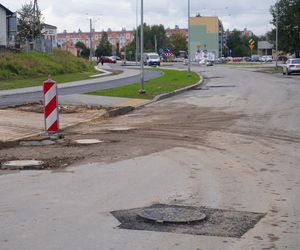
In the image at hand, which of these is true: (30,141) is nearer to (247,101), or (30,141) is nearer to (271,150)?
(271,150)

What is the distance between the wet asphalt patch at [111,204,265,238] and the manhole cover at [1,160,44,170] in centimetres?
344

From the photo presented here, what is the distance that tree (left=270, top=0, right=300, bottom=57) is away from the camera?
62.5 meters

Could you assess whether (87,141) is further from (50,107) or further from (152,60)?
(152,60)

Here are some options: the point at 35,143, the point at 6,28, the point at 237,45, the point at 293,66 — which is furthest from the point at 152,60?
the point at 237,45

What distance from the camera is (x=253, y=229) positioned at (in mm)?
6051

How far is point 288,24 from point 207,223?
202 feet

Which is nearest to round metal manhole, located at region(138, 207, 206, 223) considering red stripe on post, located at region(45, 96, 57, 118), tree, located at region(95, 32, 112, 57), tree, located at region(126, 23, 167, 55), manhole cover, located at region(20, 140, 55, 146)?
manhole cover, located at region(20, 140, 55, 146)

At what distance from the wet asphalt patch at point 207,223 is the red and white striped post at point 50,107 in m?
6.60

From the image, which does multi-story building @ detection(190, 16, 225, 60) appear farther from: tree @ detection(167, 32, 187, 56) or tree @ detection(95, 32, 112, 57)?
tree @ detection(95, 32, 112, 57)

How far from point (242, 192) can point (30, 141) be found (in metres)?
6.15

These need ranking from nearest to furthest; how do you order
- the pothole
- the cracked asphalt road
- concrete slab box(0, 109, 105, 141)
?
1. the cracked asphalt road
2. the pothole
3. concrete slab box(0, 109, 105, 141)

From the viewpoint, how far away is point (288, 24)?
64625 mm

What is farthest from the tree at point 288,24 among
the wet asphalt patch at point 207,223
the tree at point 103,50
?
the tree at point 103,50

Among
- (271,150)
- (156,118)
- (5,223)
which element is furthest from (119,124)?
(5,223)
